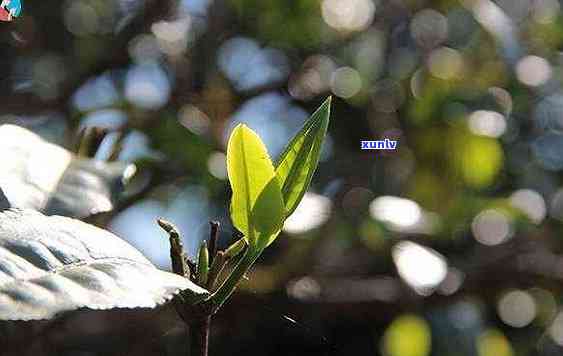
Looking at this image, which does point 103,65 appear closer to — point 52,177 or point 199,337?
point 52,177

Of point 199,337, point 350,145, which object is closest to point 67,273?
point 199,337

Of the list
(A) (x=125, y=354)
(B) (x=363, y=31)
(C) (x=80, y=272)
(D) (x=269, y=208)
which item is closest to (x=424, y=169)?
(B) (x=363, y=31)

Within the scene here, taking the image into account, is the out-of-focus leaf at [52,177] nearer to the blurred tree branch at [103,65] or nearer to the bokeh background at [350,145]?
the bokeh background at [350,145]

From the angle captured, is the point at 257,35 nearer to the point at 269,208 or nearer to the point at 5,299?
the point at 269,208

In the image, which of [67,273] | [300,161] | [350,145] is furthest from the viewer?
[350,145]

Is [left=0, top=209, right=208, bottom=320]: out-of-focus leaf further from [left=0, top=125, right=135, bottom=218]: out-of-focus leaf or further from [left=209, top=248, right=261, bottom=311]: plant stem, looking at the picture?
[left=0, top=125, right=135, bottom=218]: out-of-focus leaf

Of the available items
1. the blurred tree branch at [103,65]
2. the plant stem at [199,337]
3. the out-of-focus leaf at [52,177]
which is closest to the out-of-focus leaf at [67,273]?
the plant stem at [199,337]

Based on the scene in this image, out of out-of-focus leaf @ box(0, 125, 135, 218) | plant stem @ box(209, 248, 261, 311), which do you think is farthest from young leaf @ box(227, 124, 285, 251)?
out-of-focus leaf @ box(0, 125, 135, 218)
